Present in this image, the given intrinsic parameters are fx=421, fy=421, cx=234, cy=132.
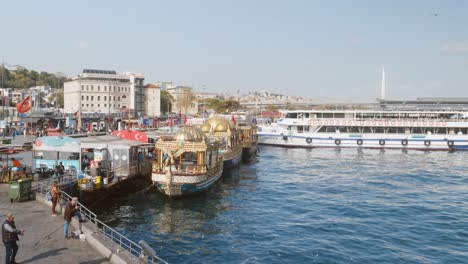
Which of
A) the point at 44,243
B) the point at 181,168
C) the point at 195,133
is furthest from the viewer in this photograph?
the point at 195,133

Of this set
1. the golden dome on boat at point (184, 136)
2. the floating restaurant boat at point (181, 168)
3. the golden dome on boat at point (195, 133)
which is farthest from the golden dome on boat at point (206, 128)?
the golden dome on boat at point (184, 136)

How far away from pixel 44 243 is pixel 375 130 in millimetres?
68184

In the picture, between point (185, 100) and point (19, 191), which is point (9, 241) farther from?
point (185, 100)

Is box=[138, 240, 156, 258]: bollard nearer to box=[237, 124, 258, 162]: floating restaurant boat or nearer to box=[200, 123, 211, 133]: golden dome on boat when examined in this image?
box=[200, 123, 211, 133]: golden dome on boat

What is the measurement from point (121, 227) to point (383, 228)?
49.0 feet

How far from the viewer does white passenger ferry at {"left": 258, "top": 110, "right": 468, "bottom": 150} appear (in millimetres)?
71688

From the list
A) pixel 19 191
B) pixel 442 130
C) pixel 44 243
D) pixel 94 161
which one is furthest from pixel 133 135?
pixel 442 130

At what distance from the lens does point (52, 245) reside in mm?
14719

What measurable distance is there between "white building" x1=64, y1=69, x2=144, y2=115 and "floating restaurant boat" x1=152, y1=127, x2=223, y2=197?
81741mm

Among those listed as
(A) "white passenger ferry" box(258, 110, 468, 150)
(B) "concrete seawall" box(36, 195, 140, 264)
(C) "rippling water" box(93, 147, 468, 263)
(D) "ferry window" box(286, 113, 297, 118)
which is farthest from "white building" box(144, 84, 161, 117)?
(B) "concrete seawall" box(36, 195, 140, 264)

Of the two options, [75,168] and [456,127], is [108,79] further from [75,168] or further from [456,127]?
[75,168]

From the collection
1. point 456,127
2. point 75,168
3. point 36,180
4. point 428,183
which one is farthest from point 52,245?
point 456,127

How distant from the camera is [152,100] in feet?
465

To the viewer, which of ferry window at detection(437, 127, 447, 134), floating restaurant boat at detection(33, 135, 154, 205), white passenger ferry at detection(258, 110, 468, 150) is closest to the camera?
floating restaurant boat at detection(33, 135, 154, 205)
